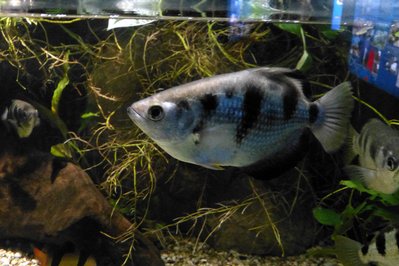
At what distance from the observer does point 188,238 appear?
413 cm

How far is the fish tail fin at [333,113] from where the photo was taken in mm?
1935

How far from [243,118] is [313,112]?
1.04ft

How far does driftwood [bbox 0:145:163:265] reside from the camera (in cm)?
350

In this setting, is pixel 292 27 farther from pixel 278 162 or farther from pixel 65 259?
pixel 65 259

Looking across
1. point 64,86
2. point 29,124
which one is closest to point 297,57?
point 64,86

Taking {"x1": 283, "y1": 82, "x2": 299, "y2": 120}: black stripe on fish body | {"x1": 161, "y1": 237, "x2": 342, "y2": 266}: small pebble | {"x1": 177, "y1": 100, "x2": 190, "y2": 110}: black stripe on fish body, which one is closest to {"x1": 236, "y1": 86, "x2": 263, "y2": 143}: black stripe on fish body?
{"x1": 283, "y1": 82, "x2": 299, "y2": 120}: black stripe on fish body

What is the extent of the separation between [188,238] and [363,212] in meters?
1.51

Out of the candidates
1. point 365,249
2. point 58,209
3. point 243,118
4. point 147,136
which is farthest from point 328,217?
point 58,209

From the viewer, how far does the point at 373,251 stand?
276 cm

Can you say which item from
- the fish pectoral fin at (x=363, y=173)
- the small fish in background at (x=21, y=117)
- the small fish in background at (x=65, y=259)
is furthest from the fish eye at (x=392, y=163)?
the small fish in background at (x=21, y=117)

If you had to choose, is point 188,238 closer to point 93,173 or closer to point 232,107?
point 93,173

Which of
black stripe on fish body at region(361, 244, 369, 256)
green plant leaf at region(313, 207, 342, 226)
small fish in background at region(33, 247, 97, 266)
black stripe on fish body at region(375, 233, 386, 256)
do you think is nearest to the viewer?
black stripe on fish body at region(375, 233, 386, 256)

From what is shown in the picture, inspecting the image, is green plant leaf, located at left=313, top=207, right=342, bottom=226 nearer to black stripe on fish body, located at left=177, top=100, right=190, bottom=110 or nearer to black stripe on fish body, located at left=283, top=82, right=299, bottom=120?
black stripe on fish body, located at left=283, top=82, right=299, bottom=120

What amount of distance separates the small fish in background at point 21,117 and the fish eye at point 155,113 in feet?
7.21
